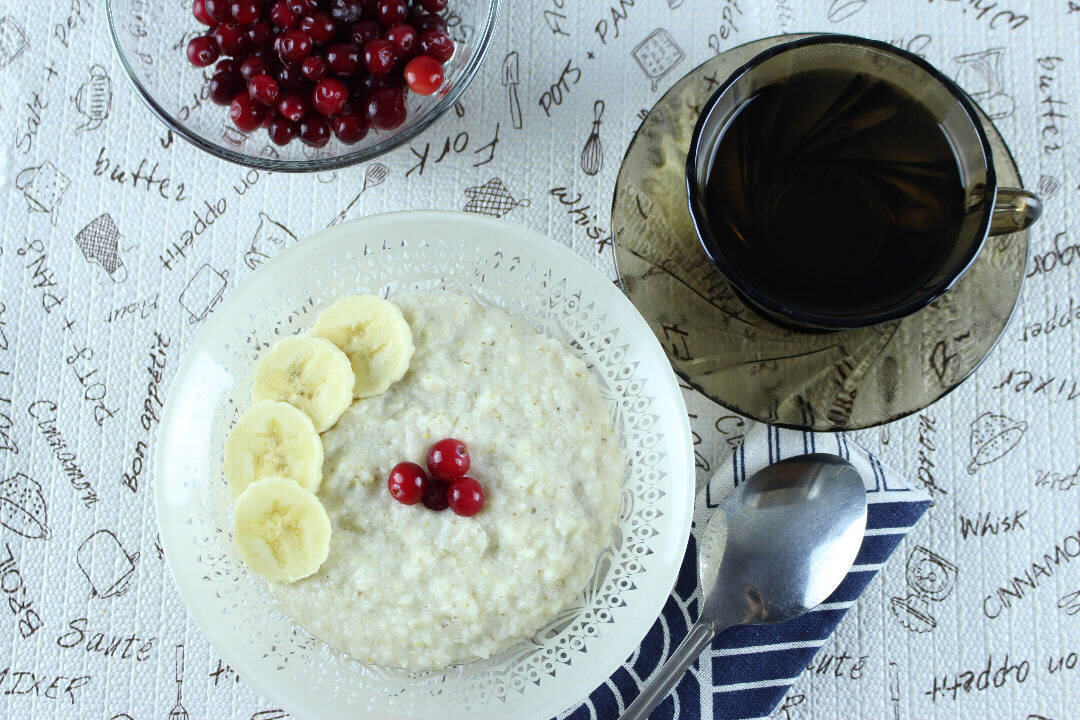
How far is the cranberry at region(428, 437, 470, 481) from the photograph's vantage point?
4.76 ft

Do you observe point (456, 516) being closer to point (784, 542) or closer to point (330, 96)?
point (784, 542)

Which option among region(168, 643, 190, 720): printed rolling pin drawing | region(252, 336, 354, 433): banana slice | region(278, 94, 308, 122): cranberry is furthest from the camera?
region(168, 643, 190, 720): printed rolling pin drawing

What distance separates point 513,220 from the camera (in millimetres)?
1755

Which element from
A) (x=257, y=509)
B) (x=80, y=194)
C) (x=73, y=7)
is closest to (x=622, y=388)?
(x=257, y=509)

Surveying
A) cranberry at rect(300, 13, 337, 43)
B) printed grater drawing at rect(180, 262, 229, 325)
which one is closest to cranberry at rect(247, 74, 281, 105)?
cranberry at rect(300, 13, 337, 43)

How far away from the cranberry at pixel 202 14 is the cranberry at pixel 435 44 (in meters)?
0.36

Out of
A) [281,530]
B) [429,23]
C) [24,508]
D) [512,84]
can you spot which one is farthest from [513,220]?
[24,508]

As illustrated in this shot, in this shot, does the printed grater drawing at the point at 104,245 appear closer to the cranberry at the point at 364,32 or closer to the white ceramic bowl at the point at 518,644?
the white ceramic bowl at the point at 518,644

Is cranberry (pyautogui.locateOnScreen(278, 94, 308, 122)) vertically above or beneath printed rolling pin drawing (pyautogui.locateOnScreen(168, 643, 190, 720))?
above

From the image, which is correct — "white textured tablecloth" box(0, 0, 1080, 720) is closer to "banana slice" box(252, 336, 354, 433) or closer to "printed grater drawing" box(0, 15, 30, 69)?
"printed grater drawing" box(0, 15, 30, 69)

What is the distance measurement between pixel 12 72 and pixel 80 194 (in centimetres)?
27

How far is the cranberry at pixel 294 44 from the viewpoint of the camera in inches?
60.9

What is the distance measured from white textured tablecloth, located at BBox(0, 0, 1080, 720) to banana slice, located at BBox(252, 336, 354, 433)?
0.32 m

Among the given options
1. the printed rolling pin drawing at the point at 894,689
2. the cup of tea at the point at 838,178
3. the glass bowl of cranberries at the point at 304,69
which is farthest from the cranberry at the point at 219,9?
the printed rolling pin drawing at the point at 894,689
